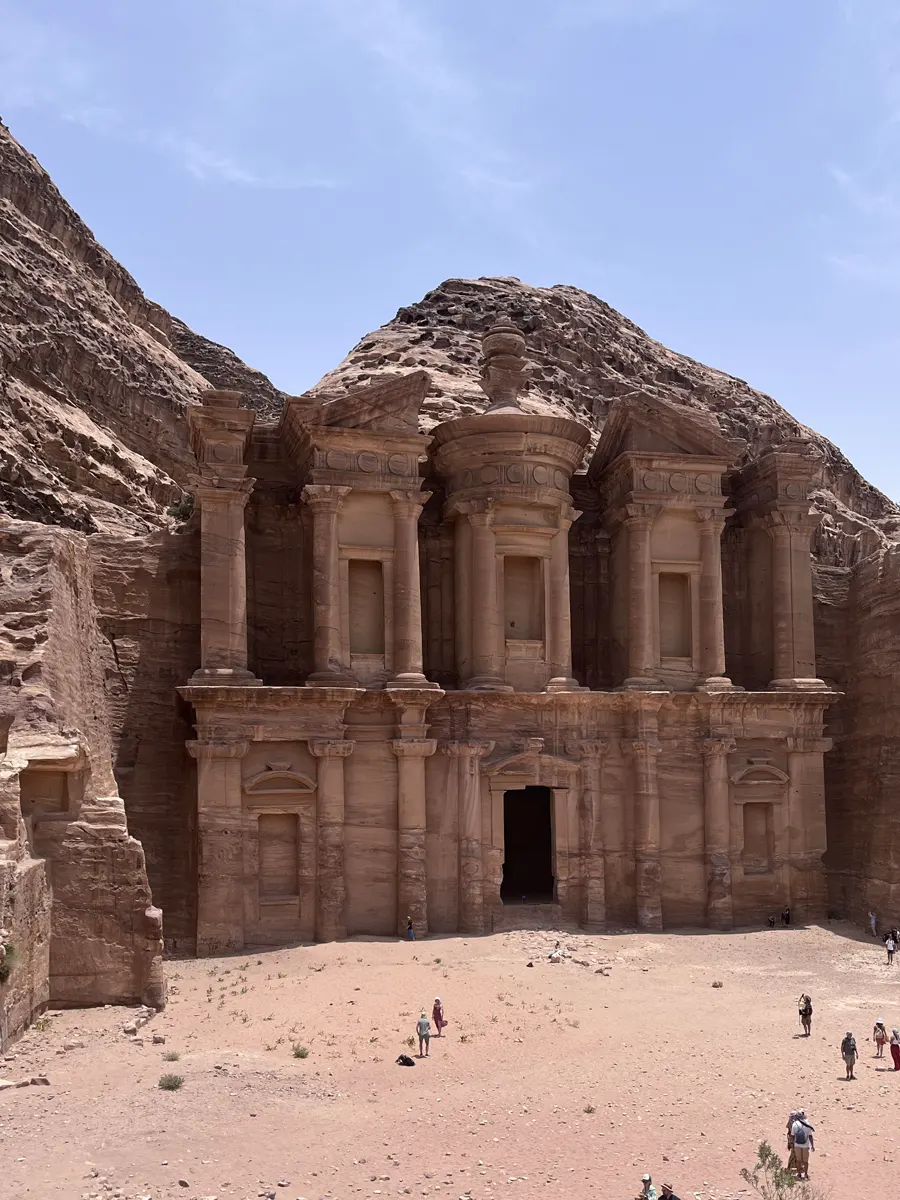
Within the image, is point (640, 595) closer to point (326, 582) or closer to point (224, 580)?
point (326, 582)

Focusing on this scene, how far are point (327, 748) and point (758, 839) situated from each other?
1251cm

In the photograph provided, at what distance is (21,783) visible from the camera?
18.6 m

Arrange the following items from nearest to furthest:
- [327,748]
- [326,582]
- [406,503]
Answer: [327,748], [326,582], [406,503]

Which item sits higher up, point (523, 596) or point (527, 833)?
point (523, 596)

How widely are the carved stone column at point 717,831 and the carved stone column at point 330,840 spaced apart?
9843 millimetres

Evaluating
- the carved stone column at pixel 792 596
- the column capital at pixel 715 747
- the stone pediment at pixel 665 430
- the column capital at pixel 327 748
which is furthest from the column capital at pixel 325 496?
the carved stone column at pixel 792 596

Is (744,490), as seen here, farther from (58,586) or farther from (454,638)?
(58,586)

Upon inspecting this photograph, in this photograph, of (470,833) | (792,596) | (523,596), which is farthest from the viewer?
(792,596)

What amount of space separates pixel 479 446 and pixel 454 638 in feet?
17.9

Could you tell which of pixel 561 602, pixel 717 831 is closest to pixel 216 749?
pixel 561 602

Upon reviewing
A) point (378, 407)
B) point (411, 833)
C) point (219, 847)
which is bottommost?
point (219, 847)

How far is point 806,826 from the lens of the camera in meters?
31.1

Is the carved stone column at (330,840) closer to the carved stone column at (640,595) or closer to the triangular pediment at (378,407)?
the triangular pediment at (378,407)

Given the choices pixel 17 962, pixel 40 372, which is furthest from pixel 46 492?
pixel 17 962
